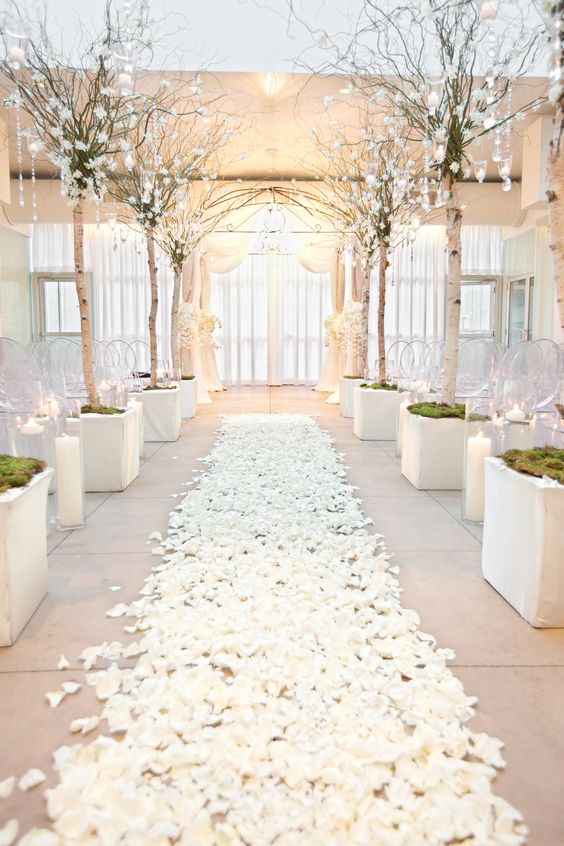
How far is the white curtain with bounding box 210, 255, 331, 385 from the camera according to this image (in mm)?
15055

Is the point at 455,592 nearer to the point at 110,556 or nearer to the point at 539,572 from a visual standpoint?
the point at 539,572

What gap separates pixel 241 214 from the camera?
42.8ft

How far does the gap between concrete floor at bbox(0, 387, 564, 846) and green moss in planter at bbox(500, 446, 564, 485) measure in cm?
56

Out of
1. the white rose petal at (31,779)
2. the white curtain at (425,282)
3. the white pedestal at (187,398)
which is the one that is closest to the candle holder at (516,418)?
the white rose petal at (31,779)

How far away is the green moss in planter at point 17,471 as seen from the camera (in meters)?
2.61

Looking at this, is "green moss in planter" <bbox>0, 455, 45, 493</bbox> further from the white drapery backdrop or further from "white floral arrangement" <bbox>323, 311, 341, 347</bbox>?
the white drapery backdrop

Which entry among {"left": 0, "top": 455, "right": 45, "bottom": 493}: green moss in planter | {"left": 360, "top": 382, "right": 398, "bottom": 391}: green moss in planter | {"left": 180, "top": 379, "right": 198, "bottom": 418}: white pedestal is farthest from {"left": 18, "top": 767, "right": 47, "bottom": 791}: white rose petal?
{"left": 180, "top": 379, "right": 198, "bottom": 418}: white pedestal

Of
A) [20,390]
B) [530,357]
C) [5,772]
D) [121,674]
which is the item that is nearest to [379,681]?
[121,674]

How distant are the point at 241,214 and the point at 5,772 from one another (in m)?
12.3

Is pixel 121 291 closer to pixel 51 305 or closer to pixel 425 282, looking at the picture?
pixel 51 305

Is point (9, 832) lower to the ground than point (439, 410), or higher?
lower

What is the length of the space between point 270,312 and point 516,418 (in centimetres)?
1167

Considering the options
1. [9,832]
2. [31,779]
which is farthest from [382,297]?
[9,832]

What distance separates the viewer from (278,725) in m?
1.89
